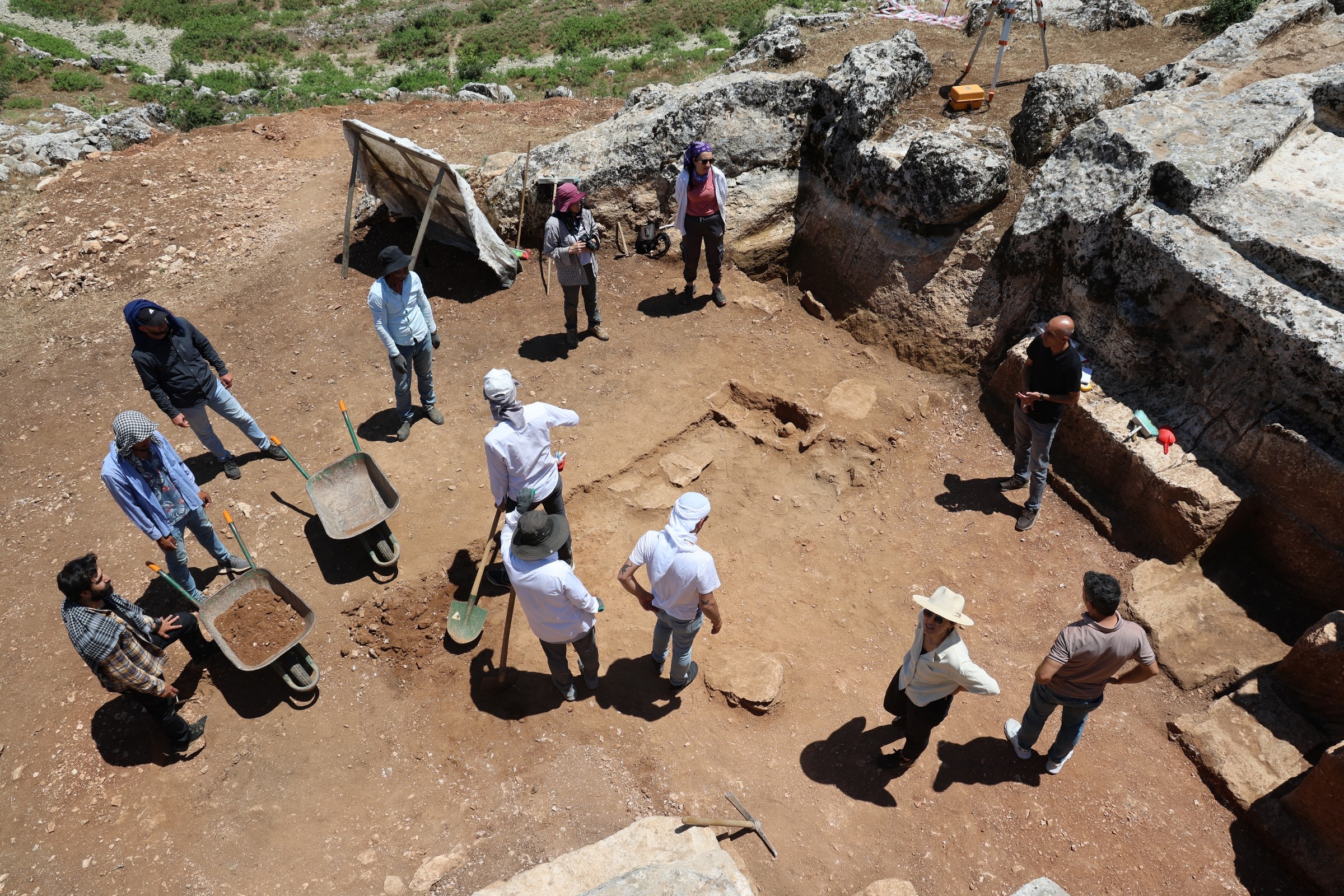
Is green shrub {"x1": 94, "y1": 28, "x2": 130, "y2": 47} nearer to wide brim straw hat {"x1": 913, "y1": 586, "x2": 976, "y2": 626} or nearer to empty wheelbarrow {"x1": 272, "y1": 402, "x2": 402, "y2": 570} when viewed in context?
empty wheelbarrow {"x1": 272, "y1": 402, "x2": 402, "y2": 570}

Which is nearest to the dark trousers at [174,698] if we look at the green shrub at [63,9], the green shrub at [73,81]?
the green shrub at [73,81]

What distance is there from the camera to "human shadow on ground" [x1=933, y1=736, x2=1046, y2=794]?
208 inches

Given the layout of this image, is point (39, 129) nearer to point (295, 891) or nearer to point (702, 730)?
point (295, 891)

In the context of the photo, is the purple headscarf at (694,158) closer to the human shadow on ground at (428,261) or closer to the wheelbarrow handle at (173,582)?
the human shadow on ground at (428,261)

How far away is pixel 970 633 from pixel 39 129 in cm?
1889

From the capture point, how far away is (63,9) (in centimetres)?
2706

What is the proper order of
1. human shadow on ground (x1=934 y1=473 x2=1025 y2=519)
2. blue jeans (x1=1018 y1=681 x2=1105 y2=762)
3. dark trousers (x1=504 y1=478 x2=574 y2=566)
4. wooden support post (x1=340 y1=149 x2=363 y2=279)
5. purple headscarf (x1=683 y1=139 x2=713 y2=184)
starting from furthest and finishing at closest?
wooden support post (x1=340 y1=149 x2=363 y2=279) → purple headscarf (x1=683 y1=139 x2=713 y2=184) → human shadow on ground (x1=934 y1=473 x2=1025 y2=519) → dark trousers (x1=504 y1=478 x2=574 y2=566) → blue jeans (x1=1018 y1=681 x2=1105 y2=762)

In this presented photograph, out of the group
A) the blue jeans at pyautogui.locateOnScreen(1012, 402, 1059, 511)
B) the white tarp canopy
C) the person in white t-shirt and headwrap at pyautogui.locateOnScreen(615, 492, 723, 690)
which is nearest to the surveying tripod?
the blue jeans at pyautogui.locateOnScreen(1012, 402, 1059, 511)

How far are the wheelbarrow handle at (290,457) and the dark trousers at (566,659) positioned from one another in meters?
2.96

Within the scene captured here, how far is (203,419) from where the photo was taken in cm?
705

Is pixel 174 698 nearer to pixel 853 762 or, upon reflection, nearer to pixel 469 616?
pixel 469 616

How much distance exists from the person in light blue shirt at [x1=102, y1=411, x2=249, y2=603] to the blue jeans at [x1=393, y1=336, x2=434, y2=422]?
207 cm

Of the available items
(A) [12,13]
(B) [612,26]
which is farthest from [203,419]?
(A) [12,13]

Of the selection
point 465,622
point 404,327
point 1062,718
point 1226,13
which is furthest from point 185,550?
point 1226,13
